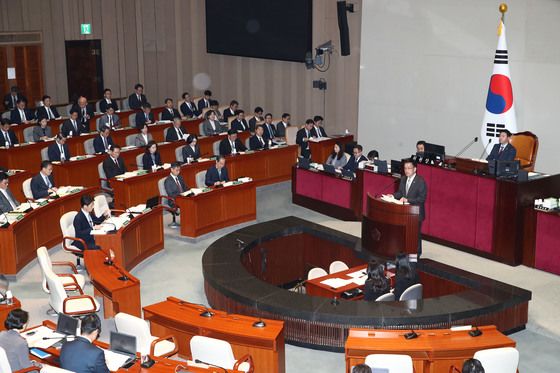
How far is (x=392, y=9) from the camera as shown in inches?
667

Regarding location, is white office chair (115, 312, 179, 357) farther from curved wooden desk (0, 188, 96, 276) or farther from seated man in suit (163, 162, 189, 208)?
seated man in suit (163, 162, 189, 208)

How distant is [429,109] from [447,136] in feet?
2.47

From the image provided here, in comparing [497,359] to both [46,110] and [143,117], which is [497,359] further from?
[46,110]

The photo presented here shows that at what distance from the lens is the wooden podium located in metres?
10.6

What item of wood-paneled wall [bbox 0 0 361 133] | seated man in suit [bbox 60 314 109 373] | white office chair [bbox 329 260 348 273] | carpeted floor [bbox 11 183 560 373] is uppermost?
wood-paneled wall [bbox 0 0 361 133]

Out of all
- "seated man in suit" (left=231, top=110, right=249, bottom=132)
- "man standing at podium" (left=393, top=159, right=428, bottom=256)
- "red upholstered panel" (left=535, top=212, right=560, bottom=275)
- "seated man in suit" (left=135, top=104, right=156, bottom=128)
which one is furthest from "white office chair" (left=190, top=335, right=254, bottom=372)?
"seated man in suit" (left=135, top=104, right=156, bottom=128)

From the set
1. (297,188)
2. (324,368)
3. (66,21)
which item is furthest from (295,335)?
(66,21)

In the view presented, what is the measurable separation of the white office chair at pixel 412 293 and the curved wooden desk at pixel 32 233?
560 cm

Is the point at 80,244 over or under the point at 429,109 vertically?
under

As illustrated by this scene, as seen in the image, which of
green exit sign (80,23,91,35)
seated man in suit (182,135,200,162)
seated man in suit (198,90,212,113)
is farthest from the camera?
green exit sign (80,23,91,35)

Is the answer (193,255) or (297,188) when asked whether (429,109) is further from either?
(193,255)

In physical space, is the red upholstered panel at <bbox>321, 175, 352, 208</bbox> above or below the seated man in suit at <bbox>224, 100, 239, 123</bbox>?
below

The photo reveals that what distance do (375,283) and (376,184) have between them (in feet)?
15.7

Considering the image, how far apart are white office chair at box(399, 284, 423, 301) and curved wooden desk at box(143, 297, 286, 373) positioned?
1907mm
